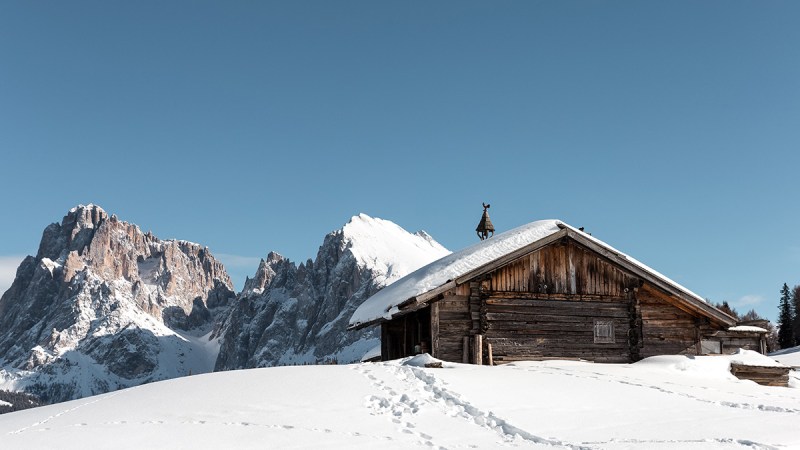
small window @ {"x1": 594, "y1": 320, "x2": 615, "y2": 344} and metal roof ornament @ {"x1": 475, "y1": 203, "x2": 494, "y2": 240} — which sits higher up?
metal roof ornament @ {"x1": 475, "y1": 203, "x2": 494, "y2": 240}

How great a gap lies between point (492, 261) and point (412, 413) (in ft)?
32.1

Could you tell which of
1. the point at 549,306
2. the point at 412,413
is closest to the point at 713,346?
the point at 549,306

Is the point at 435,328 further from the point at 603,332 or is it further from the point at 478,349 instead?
the point at 603,332

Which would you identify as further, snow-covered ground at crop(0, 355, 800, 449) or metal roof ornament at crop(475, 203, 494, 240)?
metal roof ornament at crop(475, 203, 494, 240)

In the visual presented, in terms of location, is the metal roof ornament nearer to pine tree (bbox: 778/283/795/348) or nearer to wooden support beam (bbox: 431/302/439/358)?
wooden support beam (bbox: 431/302/439/358)

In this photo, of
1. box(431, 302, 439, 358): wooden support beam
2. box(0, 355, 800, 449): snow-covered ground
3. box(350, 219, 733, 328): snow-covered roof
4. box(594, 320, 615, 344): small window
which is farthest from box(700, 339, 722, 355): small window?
box(431, 302, 439, 358): wooden support beam

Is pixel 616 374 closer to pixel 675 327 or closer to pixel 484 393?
pixel 484 393

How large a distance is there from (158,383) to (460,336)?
913 centimetres

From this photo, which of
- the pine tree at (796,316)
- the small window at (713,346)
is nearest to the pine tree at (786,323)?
the pine tree at (796,316)

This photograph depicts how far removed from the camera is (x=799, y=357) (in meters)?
55.2

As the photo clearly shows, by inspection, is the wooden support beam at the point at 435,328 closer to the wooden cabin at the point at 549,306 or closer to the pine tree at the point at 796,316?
the wooden cabin at the point at 549,306

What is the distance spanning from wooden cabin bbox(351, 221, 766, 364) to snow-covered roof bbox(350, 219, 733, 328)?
4 cm

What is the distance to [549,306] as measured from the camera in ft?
74.6

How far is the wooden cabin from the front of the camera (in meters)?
21.8
